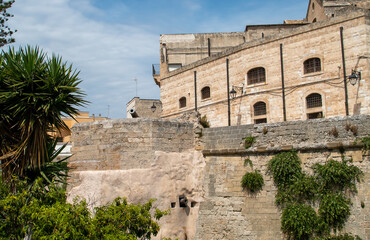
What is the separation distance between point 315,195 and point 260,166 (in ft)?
5.47

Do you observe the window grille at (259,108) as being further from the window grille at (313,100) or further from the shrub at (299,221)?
the shrub at (299,221)

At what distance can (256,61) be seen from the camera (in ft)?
72.0

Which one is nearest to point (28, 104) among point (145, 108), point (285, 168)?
point (285, 168)

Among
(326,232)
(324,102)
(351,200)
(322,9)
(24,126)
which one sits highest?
(322,9)

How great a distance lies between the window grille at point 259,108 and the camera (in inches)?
870

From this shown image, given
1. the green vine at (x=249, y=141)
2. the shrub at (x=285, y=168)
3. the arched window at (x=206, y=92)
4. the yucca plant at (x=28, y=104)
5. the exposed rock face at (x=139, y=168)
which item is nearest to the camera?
the yucca plant at (x=28, y=104)

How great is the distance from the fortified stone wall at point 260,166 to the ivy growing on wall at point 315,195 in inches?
8.0

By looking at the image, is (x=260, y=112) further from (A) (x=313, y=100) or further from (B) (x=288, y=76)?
(A) (x=313, y=100)

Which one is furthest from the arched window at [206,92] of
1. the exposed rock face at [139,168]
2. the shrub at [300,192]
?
the shrub at [300,192]

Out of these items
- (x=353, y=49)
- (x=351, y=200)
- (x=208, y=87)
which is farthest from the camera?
(x=208, y=87)

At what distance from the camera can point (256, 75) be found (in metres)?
22.2

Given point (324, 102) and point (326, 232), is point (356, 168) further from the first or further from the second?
point (324, 102)

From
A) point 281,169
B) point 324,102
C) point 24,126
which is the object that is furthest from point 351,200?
point 324,102

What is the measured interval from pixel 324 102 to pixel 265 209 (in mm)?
10279
